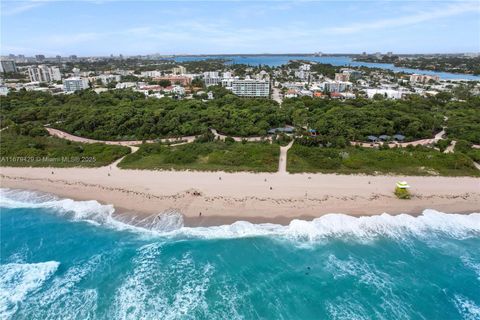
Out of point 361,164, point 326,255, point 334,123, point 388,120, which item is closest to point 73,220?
point 326,255

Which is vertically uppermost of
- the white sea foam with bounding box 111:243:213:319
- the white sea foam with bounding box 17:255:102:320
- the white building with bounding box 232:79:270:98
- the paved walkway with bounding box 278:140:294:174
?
the white building with bounding box 232:79:270:98

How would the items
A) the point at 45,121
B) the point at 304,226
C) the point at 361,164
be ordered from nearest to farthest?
1. the point at 304,226
2. the point at 361,164
3. the point at 45,121

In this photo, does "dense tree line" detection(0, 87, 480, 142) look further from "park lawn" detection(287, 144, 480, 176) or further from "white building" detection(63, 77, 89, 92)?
"white building" detection(63, 77, 89, 92)

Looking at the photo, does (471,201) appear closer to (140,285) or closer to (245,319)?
(245,319)

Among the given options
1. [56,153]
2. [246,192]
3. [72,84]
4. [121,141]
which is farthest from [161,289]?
[72,84]

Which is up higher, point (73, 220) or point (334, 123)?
point (334, 123)

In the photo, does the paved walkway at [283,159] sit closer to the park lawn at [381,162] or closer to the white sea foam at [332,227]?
the park lawn at [381,162]

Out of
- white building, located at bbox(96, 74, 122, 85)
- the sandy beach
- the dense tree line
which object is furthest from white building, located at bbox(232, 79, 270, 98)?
white building, located at bbox(96, 74, 122, 85)

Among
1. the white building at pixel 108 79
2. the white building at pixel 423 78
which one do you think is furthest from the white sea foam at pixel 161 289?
the white building at pixel 423 78
